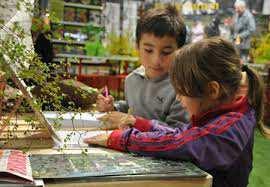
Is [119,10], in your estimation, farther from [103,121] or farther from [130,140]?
[130,140]

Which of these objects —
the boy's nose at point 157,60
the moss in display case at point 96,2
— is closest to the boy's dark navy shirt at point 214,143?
the boy's nose at point 157,60

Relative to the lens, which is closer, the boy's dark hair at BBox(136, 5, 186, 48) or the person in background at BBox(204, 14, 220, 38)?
the boy's dark hair at BBox(136, 5, 186, 48)

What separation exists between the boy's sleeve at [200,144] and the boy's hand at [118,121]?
183mm

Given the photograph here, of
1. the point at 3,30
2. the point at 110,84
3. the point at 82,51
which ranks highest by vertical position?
the point at 3,30

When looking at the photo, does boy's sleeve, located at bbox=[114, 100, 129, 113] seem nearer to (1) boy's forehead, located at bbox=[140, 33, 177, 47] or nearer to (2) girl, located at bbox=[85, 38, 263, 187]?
(1) boy's forehead, located at bbox=[140, 33, 177, 47]

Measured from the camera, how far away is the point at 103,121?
1158 millimetres

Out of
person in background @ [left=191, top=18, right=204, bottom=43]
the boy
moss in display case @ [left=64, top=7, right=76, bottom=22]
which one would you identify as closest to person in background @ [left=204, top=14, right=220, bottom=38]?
person in background @ [left=191, top=18, right=204, bottom=43]

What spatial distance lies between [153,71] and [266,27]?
3.78m

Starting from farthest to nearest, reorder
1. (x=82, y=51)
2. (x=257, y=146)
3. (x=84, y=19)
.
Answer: (x=84, y=19)
(x=82, y=51)
(x=257, y=146)

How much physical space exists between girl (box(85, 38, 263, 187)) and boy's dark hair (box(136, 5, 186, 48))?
43cm

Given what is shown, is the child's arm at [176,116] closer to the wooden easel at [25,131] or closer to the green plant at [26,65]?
the wooden easel at [25,131]

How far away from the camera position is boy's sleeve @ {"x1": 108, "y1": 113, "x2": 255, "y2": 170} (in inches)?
31.3

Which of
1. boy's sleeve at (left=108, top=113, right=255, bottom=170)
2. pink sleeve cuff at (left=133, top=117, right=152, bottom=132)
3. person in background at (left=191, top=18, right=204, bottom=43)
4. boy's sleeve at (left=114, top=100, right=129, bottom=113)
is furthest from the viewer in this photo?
person in background at (left=191, top=18, right=204, bottom=43)

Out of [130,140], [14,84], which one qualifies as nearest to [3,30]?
[14,84]
